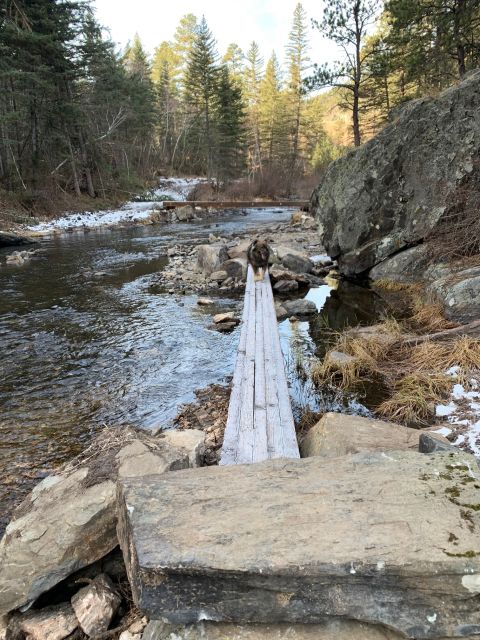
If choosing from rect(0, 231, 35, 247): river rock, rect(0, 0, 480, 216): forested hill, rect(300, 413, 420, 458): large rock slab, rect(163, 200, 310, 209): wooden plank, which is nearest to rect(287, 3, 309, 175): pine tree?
rect(0, 0, 480, 216): forested hill

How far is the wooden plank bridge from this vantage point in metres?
3.65

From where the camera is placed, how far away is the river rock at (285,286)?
10648 millimetres

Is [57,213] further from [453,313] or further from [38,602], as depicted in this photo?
[38,602]

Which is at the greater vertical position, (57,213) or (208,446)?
(57,213)

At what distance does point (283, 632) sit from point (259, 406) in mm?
2646

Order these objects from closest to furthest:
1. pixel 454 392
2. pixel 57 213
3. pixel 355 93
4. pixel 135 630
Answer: pixel 135 630 < pixel 454 392 < pixel 355 93 < pixel 57 213

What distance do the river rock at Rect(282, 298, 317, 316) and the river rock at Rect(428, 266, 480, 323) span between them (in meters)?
2.36

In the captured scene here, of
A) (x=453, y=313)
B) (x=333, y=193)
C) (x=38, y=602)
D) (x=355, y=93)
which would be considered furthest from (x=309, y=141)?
(x=38, y=602)

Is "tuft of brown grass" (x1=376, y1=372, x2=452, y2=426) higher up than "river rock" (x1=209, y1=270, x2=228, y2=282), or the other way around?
"river rock" (x1=209, y1=270, x2=228, y2=282)

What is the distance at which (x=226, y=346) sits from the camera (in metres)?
7.17

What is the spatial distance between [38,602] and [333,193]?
1052 centimetres

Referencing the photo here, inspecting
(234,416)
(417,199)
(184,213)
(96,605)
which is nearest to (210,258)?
(417,199)

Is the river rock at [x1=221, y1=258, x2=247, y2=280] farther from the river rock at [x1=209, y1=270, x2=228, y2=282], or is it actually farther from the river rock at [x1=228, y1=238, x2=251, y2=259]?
the river rock at [x1=228, y1=238, x2=251, y2=259]

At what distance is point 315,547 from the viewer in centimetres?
181
